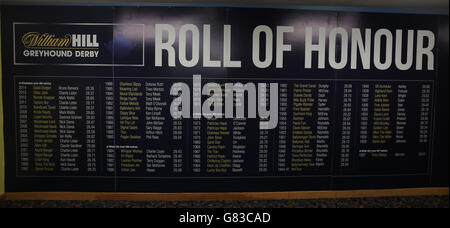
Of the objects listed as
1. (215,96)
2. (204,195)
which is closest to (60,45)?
(215,96)

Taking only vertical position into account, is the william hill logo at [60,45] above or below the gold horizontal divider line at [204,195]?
above

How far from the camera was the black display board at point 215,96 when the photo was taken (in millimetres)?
3123

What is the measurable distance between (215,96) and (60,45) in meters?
1.75

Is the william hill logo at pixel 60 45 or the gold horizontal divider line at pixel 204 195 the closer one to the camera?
the william hill logo at pixel 60 45

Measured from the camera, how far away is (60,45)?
3109mm

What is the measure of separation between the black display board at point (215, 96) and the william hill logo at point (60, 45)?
11 mm

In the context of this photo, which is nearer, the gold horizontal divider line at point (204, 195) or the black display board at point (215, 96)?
the black display board at point (215, 96)

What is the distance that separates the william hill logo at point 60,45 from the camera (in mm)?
3098

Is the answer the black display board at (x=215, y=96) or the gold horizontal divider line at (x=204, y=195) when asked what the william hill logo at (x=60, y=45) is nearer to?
the black display board at (x=215, y=96)

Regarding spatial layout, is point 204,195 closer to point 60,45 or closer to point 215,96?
point 215,96

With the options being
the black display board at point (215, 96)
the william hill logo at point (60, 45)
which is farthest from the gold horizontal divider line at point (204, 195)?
the william hill logo at point (60, 45)

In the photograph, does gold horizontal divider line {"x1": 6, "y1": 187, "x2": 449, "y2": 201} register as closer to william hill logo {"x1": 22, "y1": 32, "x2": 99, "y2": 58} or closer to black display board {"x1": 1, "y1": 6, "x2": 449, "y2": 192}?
black display board {"x1": 1, "y1": 6, "x2": 449, "y2": 192}

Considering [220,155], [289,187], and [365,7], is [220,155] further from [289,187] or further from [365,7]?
[365,7]

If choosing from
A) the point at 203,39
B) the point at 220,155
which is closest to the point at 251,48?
the point at 203,39
